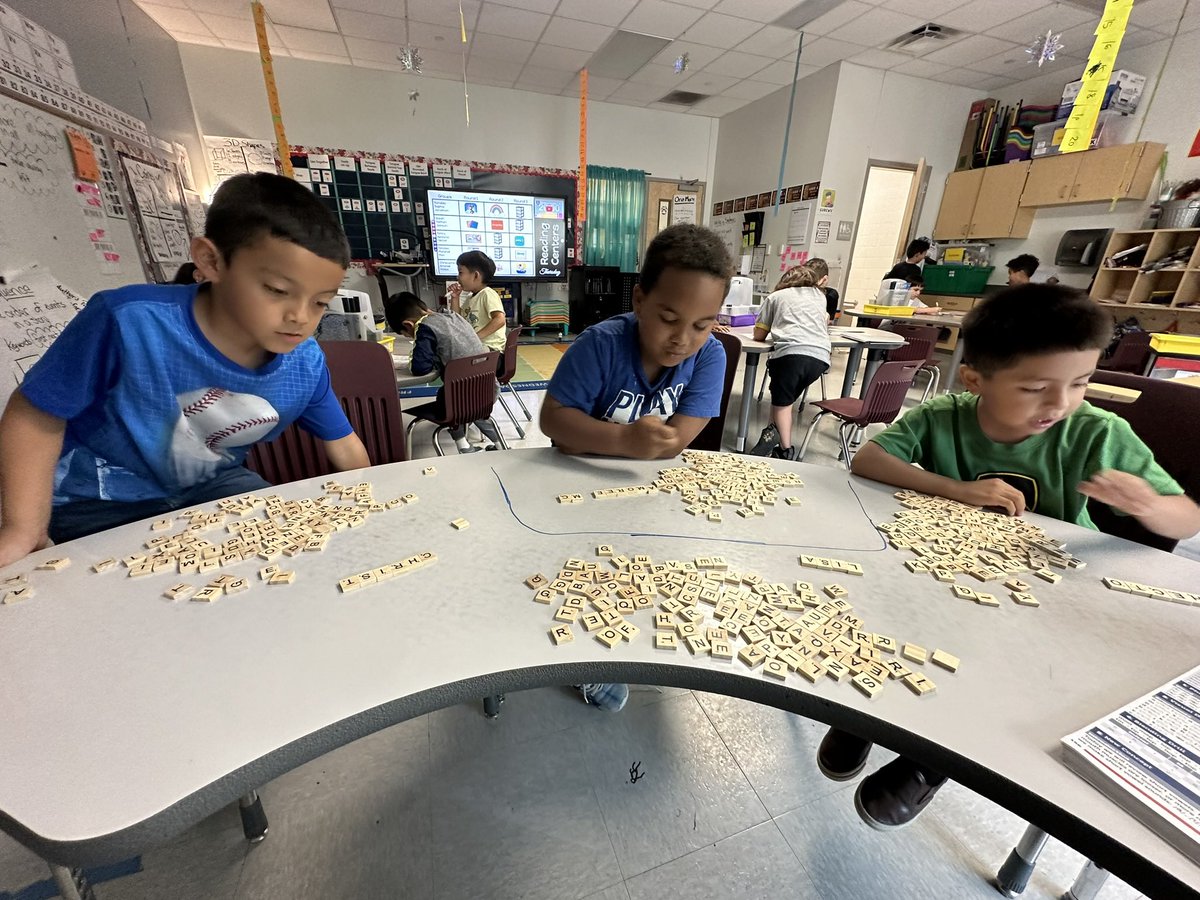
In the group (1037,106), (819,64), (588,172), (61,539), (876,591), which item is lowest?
(61,539)

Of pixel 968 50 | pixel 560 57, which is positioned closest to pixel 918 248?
pixel 968 50

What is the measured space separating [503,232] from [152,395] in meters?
6.47

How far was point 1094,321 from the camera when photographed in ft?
3.20

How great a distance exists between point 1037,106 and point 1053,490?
7.25 meters

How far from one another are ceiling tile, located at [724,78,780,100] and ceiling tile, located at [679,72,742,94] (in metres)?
0.12

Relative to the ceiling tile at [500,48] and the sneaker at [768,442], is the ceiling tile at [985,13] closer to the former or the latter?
the ceiling tile at [500,48]

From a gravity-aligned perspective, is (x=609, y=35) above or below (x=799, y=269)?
above

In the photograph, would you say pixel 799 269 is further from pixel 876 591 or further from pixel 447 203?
pixel 447 203

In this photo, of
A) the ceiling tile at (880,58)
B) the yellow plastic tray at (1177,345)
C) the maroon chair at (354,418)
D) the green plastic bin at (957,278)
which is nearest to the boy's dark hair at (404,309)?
the maroon chair at (354,418)

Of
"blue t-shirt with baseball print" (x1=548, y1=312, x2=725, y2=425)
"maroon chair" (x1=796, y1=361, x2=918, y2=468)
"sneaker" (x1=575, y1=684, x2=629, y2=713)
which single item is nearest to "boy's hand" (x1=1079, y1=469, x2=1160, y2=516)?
"blue t-shirt with baseball print" (x1=548, y1=312, x2=725, y2=425)

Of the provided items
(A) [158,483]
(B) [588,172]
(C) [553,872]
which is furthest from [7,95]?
(B) [588,172]

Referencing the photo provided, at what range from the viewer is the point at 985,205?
608 cm

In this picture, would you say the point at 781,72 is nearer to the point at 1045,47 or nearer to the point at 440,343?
the point at 1045,47

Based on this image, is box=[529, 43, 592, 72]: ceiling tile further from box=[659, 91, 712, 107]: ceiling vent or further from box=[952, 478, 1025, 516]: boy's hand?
box=[952, 478, 1025, 516]: boy's hand
